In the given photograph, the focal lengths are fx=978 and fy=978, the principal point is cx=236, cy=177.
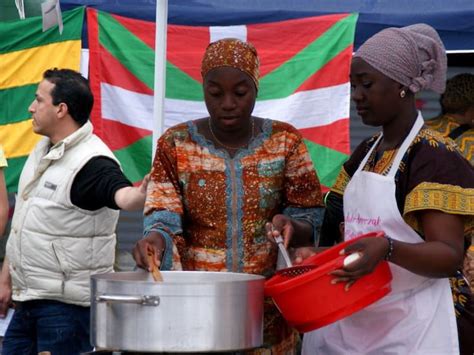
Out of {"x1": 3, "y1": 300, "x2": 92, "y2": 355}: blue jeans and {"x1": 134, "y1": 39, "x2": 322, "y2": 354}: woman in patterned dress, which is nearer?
{"x1": 134, "y1": 39, "x2": 322, "y2": 354}: woman in patterned dress

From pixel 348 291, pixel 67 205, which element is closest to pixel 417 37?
pixel 348 291

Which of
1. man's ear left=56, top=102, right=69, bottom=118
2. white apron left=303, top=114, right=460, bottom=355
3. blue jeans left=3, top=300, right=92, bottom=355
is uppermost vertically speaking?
man's ear left=56, top=102, right=69, bottom=118

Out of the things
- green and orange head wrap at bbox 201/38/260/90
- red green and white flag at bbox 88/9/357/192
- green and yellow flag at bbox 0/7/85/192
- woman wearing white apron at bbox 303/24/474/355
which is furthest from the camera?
green and yellow flag at bbox 0/7/85/192

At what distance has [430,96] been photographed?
7.00 metres

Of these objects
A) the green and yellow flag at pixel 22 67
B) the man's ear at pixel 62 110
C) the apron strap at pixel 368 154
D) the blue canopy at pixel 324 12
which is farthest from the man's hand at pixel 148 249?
the green and yellow flag at pixel 22 67

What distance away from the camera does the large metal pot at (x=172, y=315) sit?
7.20 ft

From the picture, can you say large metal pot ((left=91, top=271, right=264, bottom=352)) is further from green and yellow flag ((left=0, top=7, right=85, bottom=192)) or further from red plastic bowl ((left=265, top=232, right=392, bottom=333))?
green and yellow flag ((left=0, top=7, right=85, bottom=192))

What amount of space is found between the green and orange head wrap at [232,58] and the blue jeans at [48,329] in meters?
1.71

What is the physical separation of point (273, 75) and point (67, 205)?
1.56m

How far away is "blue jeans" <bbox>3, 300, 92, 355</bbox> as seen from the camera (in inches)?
160

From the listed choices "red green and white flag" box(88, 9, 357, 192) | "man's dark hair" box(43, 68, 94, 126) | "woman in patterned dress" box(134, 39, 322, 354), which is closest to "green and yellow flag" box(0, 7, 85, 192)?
"red green and white flag" box(88, 9, 357, 192)

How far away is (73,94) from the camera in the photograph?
14.0 ft

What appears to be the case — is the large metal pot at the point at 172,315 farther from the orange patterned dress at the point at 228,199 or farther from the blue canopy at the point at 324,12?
the blue canopy at the point at 324,12

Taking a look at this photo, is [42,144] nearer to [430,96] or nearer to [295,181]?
[295,181]
